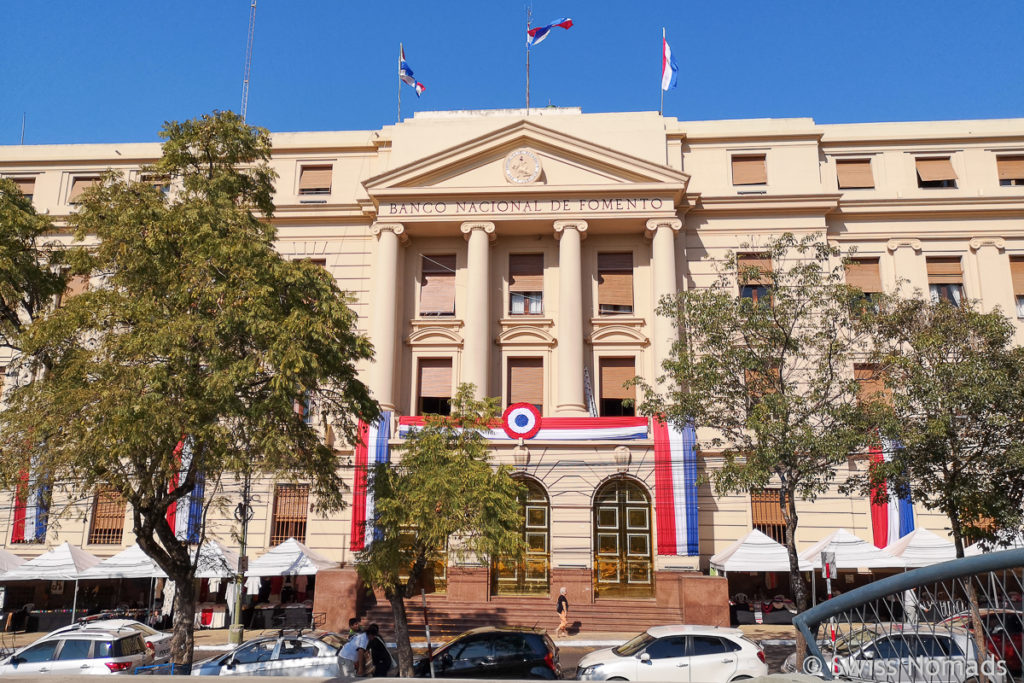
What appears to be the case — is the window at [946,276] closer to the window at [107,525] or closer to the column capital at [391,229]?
the column capital at [391,229]

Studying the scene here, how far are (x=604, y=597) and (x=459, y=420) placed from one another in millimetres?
11372

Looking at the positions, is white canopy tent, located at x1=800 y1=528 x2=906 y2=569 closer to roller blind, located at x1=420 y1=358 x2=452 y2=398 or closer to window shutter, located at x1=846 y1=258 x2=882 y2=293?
window shutter, located at x1=846 y1=258 x2=882 y2=293

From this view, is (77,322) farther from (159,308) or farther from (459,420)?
(459,420)

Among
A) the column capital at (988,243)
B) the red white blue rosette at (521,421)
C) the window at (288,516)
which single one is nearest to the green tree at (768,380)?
the red white blue rosette at (521,421)

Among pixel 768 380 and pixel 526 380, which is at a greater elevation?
pixel 526 380

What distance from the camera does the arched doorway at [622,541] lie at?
27.2 meters

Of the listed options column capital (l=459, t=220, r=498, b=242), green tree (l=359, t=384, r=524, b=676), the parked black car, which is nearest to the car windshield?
the parked black car

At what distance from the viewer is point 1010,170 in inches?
1252

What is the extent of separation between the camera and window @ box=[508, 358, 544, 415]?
99.9ft

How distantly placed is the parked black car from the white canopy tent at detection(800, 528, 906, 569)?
1219cm

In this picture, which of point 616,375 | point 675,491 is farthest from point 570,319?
point 675,491

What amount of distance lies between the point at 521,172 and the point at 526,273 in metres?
3.90

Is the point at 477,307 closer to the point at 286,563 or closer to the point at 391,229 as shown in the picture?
the point at 391,229

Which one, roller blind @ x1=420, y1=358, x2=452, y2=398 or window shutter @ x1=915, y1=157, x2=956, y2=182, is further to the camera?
window shutter @ x1=915, y1=157, x2=956, y2=182
